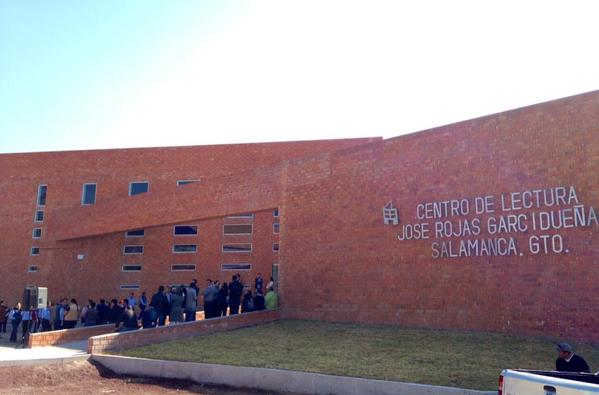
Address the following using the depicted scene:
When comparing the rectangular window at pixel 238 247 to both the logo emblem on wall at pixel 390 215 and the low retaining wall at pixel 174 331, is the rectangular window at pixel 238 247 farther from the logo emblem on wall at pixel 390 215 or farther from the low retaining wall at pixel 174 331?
the logo emblem on wall at pixel 390 215

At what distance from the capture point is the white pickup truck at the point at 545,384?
14.2 feet

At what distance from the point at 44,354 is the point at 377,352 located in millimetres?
8211

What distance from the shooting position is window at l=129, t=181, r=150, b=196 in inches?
1132

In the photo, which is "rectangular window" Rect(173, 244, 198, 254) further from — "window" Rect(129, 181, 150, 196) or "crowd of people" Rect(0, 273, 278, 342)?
"crowd of people" Rect(0, 273, 278, 342)

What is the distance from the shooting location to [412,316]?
13047mm

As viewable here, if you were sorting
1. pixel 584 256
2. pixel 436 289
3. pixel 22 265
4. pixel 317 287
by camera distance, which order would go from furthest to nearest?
pixel 22 265 → pixel 317 287 → pixel 436 289 → pixel 584 256

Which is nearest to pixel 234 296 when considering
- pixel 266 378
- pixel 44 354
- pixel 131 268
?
pixel 44 354

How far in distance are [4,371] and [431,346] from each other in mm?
9203

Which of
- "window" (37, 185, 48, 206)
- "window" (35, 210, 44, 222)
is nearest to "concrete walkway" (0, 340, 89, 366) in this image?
"window" (35, 210, 44, 222)

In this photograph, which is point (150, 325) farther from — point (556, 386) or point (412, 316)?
point (556, 386)

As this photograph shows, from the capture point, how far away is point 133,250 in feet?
91.9

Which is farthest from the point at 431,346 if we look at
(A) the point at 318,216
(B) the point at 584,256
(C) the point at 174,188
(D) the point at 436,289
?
(C) the point at 174,188

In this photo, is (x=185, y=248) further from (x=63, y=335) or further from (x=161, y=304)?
(x=63, y=335)

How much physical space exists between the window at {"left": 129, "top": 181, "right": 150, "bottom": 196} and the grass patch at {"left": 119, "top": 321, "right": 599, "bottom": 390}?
15995 millimetres
